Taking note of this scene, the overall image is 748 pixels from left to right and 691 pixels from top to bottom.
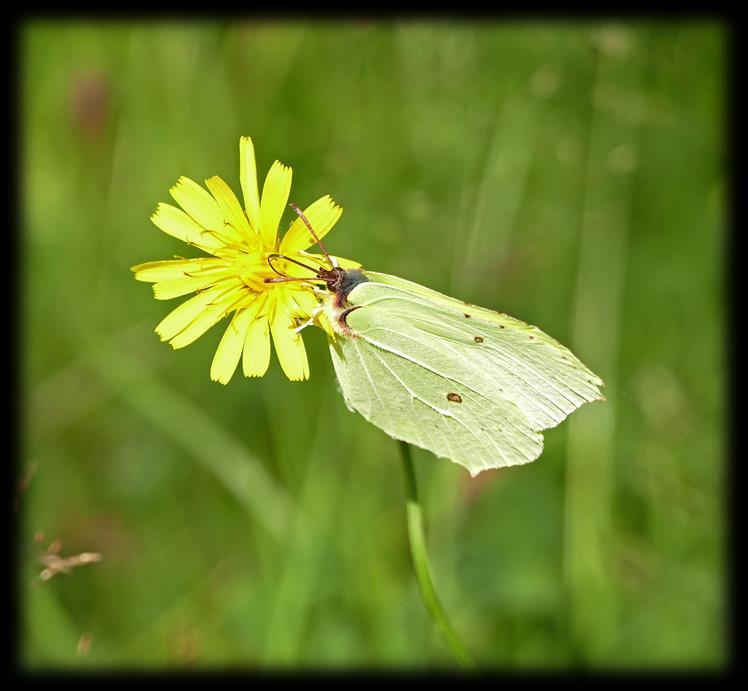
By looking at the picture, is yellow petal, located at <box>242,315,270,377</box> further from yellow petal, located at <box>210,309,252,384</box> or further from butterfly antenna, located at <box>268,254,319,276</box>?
butterfly antenna, located at <box>268,254,319,276</box>

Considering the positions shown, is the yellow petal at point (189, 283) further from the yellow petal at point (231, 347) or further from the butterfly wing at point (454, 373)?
the butterfly wing at point (454, 373)

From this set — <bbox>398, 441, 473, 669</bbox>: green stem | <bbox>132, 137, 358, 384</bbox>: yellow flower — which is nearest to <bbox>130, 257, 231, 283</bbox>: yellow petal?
<bbox>132, 137, 358, 384</bbox>: yellow flower

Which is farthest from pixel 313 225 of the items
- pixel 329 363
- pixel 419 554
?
pixel 329 363

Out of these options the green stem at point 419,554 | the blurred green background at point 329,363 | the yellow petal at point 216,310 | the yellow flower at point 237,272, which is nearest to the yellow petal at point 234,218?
the yellow flower at point 237,272

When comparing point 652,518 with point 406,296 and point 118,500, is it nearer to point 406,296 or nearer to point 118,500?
point 406,296

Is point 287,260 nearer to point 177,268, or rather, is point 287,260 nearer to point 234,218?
point 234,218
